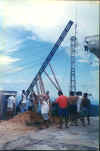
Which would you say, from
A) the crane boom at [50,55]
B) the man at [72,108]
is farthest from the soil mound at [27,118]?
the man at [72,108]

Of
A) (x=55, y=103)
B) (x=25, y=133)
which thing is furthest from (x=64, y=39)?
(x=25, y=133)

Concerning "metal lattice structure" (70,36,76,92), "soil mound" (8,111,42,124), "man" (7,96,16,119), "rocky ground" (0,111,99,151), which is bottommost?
"rocky ground" (0,111,99,151)

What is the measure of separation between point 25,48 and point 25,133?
1.75 m

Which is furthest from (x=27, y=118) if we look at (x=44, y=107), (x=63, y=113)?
(x=63, y=113)

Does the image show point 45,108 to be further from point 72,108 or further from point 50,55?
point 50,55

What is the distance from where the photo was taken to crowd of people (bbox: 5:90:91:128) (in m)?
5.25

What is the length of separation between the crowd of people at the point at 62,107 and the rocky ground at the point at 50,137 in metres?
0.16

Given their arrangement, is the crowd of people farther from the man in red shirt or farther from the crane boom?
the crane boom

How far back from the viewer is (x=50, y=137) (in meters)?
5.16

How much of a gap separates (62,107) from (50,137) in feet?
2.22

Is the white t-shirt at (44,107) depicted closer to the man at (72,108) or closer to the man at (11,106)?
the man at (72,108)

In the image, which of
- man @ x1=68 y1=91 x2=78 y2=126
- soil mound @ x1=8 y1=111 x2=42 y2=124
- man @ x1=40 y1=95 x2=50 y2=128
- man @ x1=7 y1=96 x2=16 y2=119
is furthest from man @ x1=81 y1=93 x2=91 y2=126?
man @ x1=7 y1=96 x2=16 y2=119

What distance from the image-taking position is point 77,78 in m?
5.17

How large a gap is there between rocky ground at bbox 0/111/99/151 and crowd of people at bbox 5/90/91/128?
16cm
